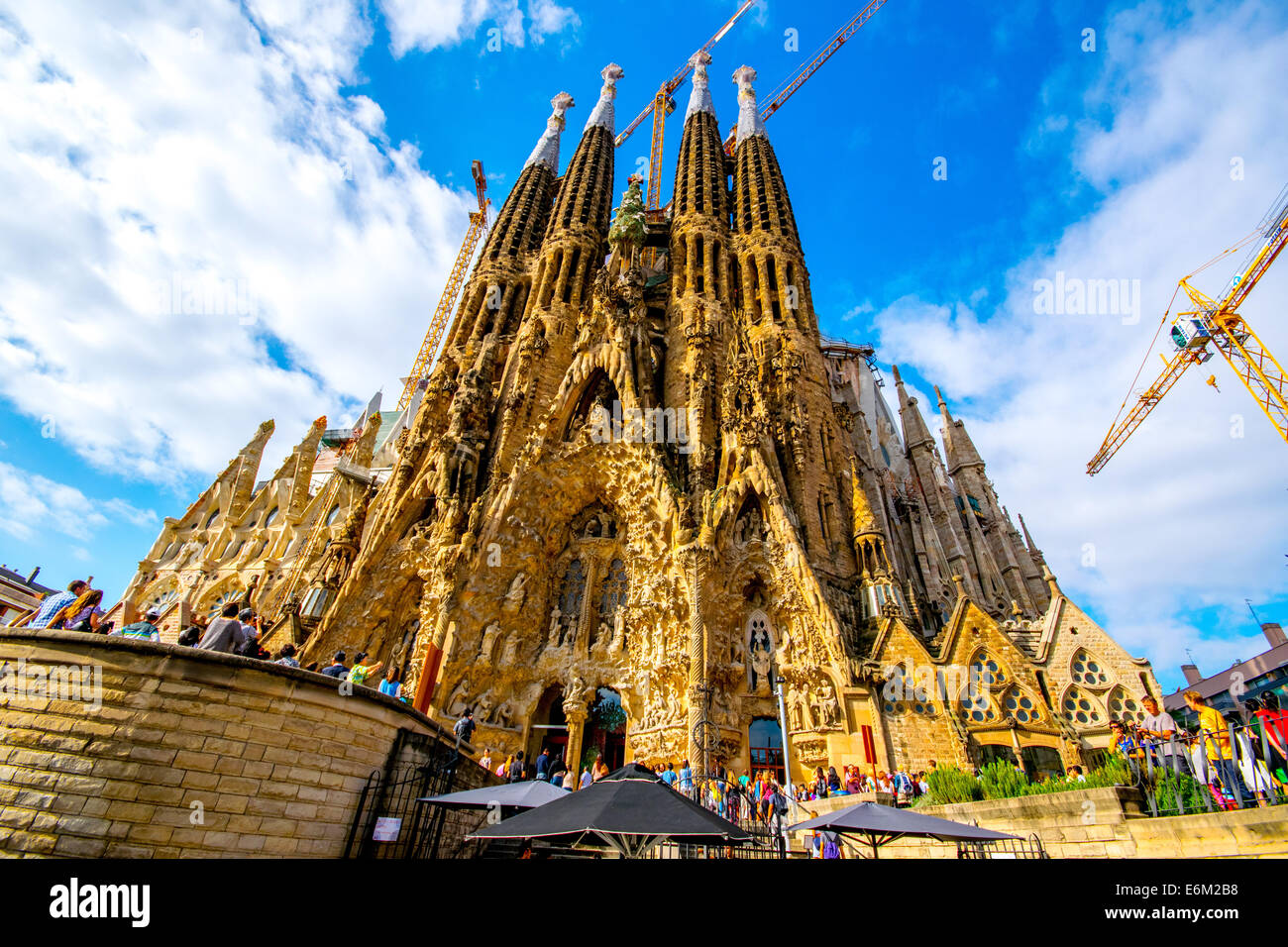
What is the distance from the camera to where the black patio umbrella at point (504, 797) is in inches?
268

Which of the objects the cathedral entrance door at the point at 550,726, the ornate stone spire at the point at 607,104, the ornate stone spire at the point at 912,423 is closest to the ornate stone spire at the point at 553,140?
the ornate stone spire at the point at 607,104

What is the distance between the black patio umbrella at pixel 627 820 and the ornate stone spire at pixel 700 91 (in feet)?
134

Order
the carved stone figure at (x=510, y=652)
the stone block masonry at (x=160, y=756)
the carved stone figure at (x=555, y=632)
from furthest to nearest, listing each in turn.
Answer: the carved stone figure at (x=555, y=632) < the carved stone figure at (x=510, y=652) < the stone block masonry at (x=160, y=756)

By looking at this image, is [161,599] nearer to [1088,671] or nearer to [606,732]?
[606,732]

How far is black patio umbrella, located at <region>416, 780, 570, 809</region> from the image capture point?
22.4 ft

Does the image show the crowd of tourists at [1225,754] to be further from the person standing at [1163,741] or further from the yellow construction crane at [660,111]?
the yellow construction crane at [660,111]

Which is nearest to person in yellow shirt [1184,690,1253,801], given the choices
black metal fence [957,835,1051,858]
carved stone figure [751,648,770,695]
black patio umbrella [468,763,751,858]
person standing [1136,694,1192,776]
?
person standing [1136,694,1192,776]

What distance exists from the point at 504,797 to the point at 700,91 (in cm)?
4419

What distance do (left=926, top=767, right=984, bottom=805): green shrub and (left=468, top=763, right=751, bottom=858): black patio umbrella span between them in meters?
5.91

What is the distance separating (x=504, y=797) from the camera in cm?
694

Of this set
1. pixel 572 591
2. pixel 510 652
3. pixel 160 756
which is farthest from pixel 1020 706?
pixel 160 756
